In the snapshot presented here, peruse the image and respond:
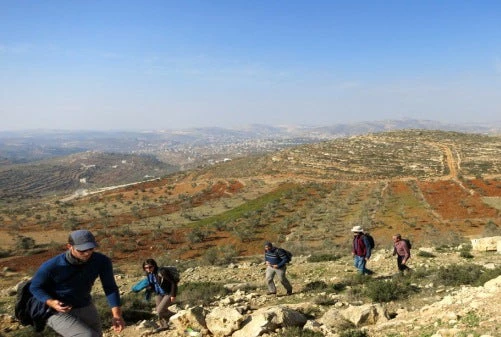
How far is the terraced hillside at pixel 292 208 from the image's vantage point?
26750 mm

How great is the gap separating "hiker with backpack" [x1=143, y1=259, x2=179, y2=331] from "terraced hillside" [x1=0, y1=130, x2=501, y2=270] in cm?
1132

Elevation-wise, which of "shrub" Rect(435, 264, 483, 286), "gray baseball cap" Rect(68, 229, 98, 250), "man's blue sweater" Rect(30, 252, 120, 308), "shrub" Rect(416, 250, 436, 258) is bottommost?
"shrub" Rect(416, 250, 436, 258)

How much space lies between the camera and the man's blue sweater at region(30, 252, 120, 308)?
4379 millimetres

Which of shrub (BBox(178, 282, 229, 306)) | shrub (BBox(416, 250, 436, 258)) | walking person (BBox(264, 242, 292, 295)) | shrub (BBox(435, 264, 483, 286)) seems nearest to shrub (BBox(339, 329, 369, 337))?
walking person (BBox(264, 242, 292, 295))

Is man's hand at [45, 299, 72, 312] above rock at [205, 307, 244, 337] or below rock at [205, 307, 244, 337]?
above

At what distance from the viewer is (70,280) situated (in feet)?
14.9

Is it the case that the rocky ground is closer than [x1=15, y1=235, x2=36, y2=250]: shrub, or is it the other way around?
the rocky ground

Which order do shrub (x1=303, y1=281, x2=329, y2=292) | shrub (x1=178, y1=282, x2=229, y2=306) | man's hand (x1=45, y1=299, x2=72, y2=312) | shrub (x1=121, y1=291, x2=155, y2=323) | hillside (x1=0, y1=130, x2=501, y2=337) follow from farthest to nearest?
1. hillside (x1=0, y1=130, x2=501, y2=337)
2. shrub (x1=303, y1=281, x2=329, y2=292)
3. shrub (x1=178, y1=282, x2=229, y2=306)
4. shrub (x1=121, y1=291, x2=155, y2=323)
5. man's hand (x1=45, y1=299, x2=72, y2=312)

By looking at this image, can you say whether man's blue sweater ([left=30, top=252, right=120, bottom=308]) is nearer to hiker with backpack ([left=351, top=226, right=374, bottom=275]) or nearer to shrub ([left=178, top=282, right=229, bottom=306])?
shrub ([left=178, top=282, right=229, bottom=306])

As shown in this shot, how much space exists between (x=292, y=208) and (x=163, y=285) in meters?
33.1

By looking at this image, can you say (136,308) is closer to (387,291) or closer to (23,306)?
(23,306)

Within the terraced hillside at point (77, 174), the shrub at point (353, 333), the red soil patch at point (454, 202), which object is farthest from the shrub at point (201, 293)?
the terraced hillside at point (77, 174)

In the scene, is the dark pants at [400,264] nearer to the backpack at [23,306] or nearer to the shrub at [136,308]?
the shrub at [136,308]

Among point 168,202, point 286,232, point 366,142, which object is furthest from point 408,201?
point 366,142
